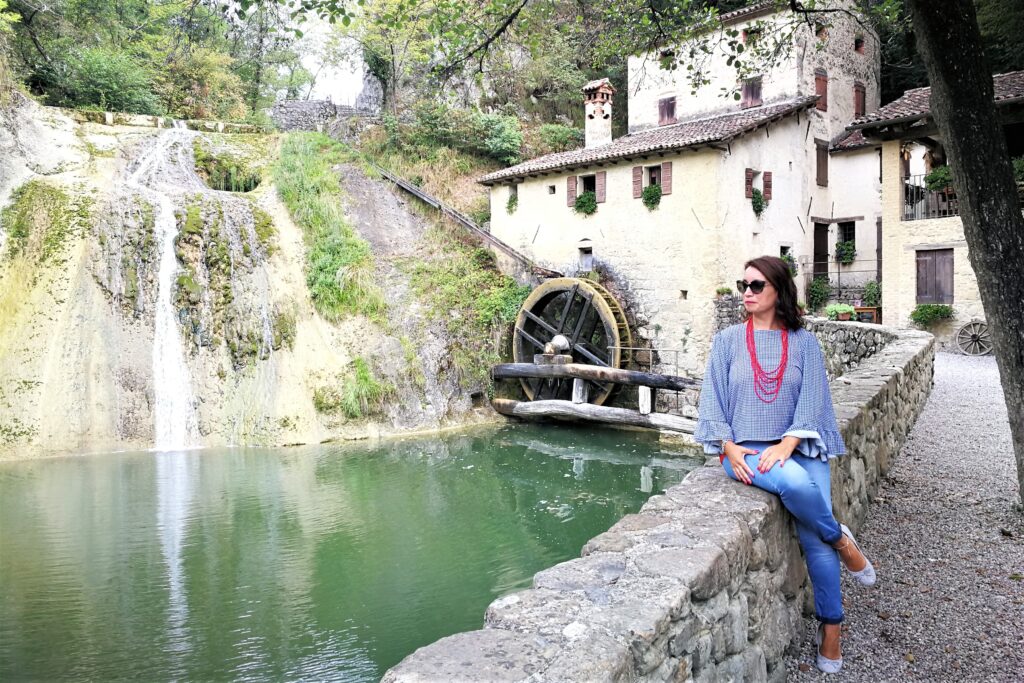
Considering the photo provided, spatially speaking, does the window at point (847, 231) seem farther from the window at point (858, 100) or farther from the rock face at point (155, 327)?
the rock face at point (155, 327)

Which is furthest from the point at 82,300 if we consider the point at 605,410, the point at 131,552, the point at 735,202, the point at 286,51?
the point at 286,51

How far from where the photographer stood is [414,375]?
46.9ft

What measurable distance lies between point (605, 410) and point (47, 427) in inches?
368

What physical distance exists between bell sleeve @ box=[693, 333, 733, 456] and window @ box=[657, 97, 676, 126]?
720 inches

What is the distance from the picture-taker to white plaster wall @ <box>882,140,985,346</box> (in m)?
15.0

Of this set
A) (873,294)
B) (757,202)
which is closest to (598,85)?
(757,202)

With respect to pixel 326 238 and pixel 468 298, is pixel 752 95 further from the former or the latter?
pixel 326 238

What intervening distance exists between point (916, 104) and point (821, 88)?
3972 mm

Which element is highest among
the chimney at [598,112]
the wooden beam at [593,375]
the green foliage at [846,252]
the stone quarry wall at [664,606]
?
the chimney at [598,112]

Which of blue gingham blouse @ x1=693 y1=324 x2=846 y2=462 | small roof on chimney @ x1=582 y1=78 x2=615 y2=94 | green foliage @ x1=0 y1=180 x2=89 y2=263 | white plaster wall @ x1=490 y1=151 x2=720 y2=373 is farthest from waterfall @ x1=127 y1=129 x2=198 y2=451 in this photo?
blue gingham blouse @ x1=693 y1=324 x2=846 y2=462

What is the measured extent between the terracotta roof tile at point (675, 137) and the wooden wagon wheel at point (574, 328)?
310 centimetres

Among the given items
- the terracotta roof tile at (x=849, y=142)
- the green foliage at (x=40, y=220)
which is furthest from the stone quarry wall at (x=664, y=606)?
the terracotta roof tile at (x=849, y=142)

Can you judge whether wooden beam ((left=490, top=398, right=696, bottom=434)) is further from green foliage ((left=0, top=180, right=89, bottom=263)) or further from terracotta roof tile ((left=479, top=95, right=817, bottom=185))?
green foliage ((left=0, top=180, right=89, bottom=263))

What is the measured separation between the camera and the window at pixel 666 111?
785 inches
